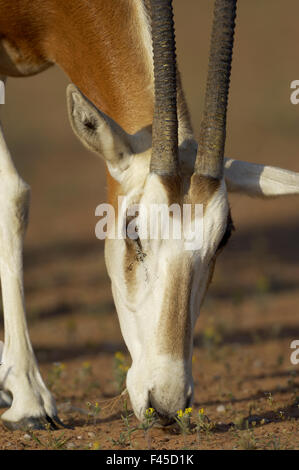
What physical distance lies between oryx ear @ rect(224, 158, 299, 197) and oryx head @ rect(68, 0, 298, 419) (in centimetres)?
23

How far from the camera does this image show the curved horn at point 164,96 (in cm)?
424

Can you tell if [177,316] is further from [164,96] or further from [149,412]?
[164,96]

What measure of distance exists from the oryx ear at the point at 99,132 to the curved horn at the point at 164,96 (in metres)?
0.24

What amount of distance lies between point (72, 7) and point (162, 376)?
8.28ft

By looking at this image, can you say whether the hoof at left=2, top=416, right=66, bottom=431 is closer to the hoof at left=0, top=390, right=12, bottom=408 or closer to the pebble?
the hoof at left=0, top=390, right=12, bottom=408

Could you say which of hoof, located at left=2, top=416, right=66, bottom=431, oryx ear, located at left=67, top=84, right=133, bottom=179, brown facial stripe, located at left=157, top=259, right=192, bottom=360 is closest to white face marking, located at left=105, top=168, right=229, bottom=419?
brown facial stripe, located at left=157, top=259, right=192, bottom=360

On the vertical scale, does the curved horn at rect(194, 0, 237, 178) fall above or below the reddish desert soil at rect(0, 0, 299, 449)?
above

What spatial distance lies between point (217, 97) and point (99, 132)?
642 millimetres

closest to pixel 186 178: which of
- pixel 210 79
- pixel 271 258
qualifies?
pixel 210 79

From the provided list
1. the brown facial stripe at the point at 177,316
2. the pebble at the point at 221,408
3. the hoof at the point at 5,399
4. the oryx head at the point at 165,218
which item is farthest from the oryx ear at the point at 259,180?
the hoof at the point at 5,399

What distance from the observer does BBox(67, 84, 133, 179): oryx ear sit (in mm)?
4215

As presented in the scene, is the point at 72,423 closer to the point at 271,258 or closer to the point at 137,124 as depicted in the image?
the point at 137,124

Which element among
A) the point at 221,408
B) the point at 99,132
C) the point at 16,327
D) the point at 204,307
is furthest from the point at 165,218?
the point at 204,307

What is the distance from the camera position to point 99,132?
14.3 ft
